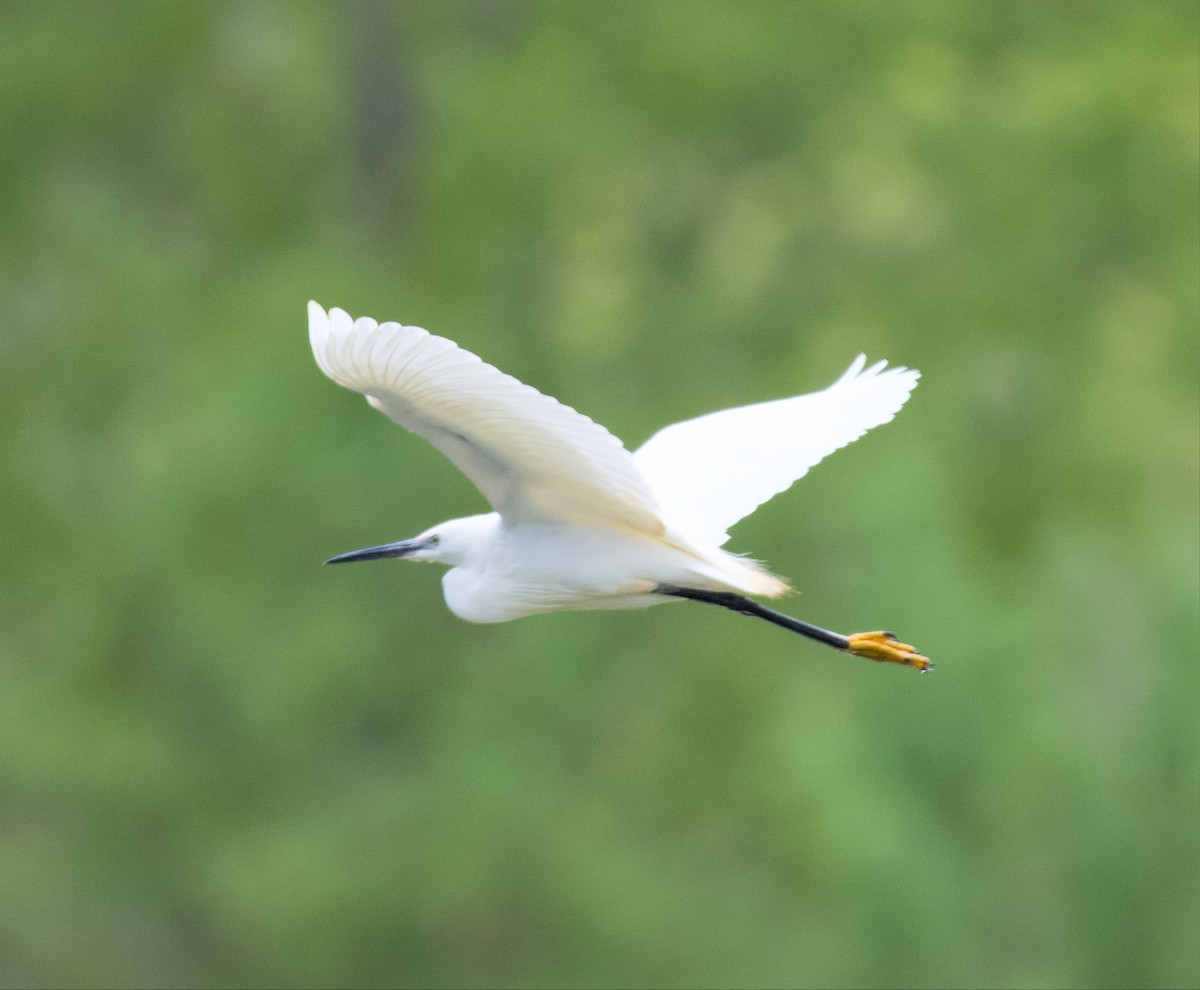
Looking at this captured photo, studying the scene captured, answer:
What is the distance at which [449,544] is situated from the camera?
231 inches

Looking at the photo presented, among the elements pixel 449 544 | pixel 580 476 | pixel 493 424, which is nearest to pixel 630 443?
pixel 449 544

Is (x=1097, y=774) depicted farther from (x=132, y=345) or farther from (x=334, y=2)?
(x=334, y=2)

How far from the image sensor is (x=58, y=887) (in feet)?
44.6

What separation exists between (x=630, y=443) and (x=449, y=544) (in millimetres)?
7366

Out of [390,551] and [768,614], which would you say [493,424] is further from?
[768,614]

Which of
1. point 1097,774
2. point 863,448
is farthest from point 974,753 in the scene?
point 863,448

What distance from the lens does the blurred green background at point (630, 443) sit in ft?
39.2

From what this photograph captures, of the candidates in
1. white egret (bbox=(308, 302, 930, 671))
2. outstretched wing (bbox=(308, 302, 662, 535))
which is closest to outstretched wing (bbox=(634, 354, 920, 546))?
white egret (bbox=(308, 302, 930, 671))

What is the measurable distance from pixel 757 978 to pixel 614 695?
204cm

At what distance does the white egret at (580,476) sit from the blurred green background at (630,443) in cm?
533

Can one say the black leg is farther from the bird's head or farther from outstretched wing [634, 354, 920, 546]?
the bird's head

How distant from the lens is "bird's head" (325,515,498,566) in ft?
18.8

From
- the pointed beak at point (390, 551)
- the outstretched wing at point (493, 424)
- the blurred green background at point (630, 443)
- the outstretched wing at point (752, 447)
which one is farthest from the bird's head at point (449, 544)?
the blurred green background at point (630, 443)

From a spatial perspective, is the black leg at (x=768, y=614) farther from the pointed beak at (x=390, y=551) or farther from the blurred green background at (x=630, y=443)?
the blurred green background at (x=630, y=443)
